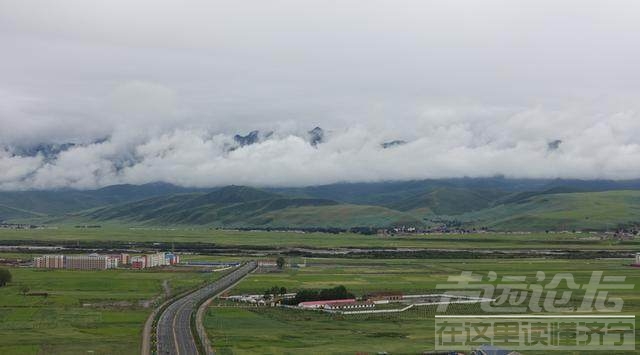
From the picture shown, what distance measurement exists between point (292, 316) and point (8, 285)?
57010mm

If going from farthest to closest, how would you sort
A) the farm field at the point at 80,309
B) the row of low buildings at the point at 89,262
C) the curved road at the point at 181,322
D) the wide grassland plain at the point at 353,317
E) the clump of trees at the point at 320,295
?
the row of low buildings at the point at 89,262, the clump of trees at the point at 320,295, the wide grassland plain at the point at 353,317, the farm field at the point at 80,309, the curved road at the point at 181,322

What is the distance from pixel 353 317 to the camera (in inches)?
3821

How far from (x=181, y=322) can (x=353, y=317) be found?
21049 millimetres

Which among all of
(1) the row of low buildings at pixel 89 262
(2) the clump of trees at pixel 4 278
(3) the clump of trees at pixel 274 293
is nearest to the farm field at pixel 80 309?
(2) the clump of trees at pixel 4 278

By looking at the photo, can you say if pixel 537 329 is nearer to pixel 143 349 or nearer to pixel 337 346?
pixel 337 346

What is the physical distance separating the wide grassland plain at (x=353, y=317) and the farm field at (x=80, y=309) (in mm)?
10189

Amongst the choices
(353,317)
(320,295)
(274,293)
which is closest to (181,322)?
(353,317)

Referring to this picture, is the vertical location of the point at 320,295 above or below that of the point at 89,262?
below

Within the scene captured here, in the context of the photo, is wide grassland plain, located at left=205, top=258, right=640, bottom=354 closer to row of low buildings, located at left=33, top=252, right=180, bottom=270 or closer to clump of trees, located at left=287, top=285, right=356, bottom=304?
clump of trees, located at left=287, top=285, right=356, bottom=304

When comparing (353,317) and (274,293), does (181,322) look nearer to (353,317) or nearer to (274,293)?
(353,317)

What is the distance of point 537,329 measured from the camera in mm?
84688

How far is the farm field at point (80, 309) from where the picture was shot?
248 ft

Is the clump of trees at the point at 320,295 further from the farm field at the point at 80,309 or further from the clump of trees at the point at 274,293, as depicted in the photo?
the farm field at the point at 80,309

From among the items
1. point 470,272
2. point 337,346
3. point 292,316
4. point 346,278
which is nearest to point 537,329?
point 337,346
